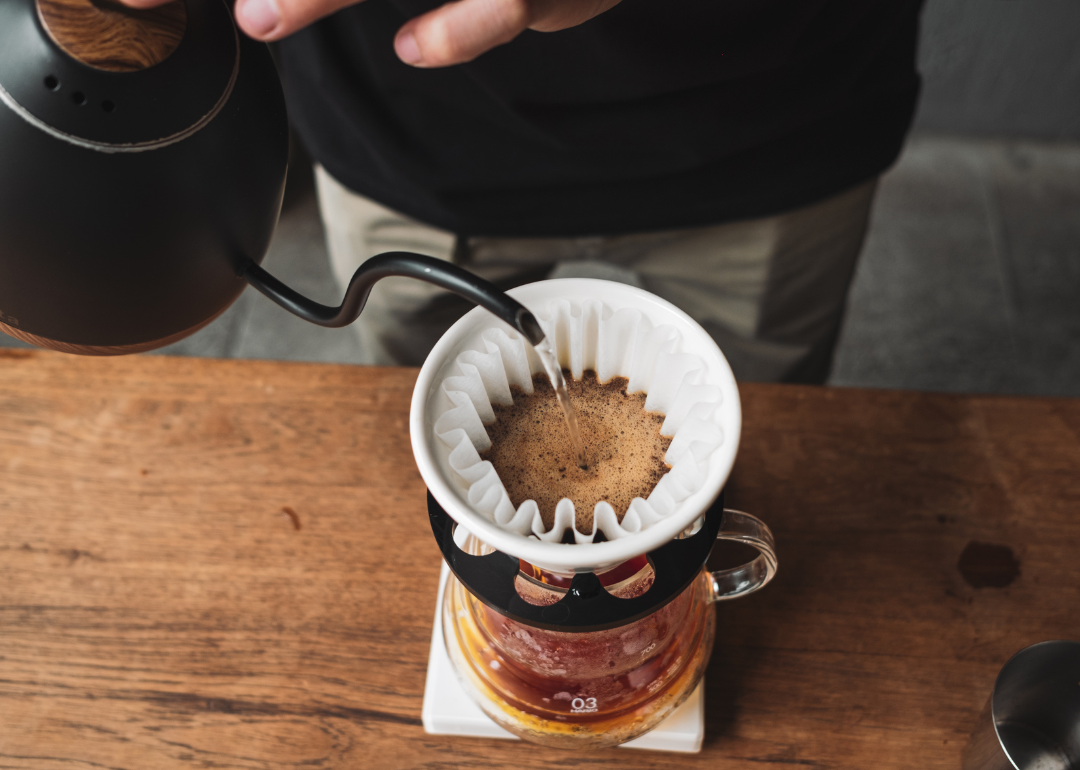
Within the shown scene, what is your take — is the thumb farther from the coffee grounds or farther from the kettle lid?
the coffee grounds

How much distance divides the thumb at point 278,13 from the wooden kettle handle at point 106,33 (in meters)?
0.05

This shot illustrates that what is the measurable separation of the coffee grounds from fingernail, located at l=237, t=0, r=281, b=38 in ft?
1.02

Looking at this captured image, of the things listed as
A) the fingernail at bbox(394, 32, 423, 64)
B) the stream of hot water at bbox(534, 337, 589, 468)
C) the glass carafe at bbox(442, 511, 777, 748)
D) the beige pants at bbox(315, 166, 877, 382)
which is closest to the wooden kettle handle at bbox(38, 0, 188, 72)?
the fingernail at bbox(394, 32, 423, 64)

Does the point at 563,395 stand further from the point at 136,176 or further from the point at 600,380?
the point at 136,176

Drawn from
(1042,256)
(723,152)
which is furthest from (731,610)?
(1042,256)

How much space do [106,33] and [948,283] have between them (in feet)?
7.38

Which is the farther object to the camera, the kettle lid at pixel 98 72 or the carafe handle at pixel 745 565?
the carafe handle at pixel 745 565

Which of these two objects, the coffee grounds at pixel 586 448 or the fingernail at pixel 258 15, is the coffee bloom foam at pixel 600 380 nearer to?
the coffee grounds at pixel 586 448

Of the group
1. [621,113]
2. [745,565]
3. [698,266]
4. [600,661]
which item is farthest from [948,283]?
[600,661]

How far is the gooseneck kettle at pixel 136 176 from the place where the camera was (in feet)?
1.42

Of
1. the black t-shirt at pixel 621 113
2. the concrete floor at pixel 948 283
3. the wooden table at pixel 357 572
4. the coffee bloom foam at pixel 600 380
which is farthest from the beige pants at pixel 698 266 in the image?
the concrete floor at pixel 948 283

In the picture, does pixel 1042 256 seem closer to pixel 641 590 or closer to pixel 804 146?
pixel 804 146

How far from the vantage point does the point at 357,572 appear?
88 cm

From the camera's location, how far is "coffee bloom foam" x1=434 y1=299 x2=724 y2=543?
1.78ft
